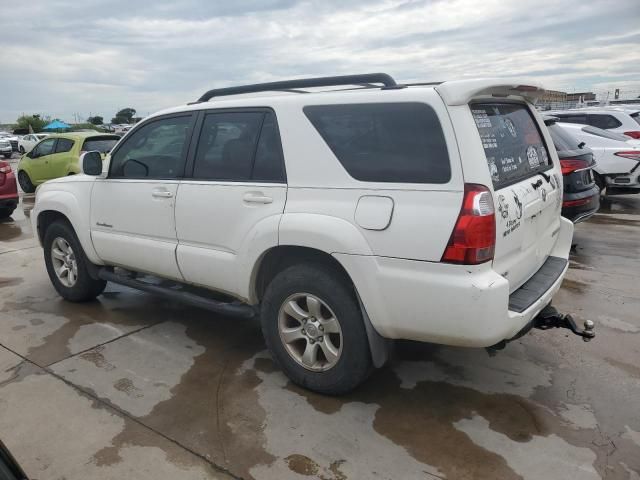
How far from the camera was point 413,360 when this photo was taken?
145 inches

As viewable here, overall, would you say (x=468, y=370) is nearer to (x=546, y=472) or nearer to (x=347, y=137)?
(x=546, y=472)

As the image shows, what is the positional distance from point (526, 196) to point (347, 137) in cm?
106

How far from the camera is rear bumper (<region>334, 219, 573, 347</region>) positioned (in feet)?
8.40

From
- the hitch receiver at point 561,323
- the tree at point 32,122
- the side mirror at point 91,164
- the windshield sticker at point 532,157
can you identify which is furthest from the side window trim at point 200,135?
the tree at point 32,122

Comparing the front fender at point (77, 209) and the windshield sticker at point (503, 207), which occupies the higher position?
the windshield sticker at point (503, 207)

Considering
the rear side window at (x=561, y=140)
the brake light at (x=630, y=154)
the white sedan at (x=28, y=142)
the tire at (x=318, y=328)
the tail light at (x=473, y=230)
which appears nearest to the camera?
the tail light at (x=473, y=230)

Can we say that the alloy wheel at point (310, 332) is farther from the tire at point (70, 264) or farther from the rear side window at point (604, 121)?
the rear side window at point (604, 121)

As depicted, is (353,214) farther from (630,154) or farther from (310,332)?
(630,154)

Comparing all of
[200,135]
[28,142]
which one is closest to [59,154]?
[200,135]

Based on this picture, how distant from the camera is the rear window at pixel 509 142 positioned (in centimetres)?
281

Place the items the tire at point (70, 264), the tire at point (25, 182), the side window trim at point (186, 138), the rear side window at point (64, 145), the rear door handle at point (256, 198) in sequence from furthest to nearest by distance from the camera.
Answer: the tire at point (25, 182)
the rear side window at point (64, 145)
the tire at point (70, 264)
the side window trim at point (186, 138)
the rear door handle at point (256, 198)

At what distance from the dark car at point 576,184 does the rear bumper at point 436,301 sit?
11.3 ft

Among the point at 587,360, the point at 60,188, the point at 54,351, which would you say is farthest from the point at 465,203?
the point at 60,188

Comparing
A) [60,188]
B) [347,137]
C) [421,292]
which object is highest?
[347,137]
